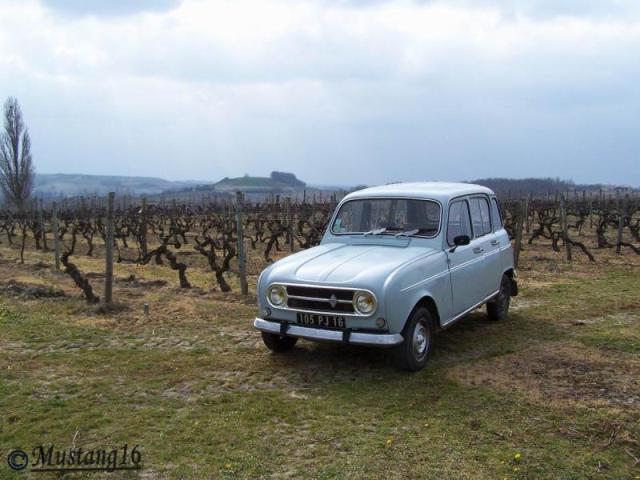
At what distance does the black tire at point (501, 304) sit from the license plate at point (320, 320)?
3.23m

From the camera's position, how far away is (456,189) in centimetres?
681

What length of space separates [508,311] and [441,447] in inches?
201

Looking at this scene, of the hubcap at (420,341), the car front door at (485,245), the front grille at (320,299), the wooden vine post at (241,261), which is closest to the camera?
the front grille at (320,299)

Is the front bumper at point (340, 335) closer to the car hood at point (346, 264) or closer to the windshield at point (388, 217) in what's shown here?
the car hood at point (346, 264)

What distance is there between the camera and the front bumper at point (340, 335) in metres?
5.11

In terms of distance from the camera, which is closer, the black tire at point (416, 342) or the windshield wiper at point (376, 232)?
the black tire at point (416, 342)

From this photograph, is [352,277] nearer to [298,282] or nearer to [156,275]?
[298,282]

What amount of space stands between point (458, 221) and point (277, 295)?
2380 millimetres

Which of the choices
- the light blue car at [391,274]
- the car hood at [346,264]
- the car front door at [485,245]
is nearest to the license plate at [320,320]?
the light blue car at [391,274]

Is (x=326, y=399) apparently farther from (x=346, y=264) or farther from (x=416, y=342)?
(x=346, y=264)

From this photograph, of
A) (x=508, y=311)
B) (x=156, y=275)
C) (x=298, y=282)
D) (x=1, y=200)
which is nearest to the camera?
(x=298, y=282)

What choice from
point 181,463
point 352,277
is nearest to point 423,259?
point 352,277

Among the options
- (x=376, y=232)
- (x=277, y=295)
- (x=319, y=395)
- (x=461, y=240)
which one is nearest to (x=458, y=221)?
(x=461, y=240)

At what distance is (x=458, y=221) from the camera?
656 centimetres
